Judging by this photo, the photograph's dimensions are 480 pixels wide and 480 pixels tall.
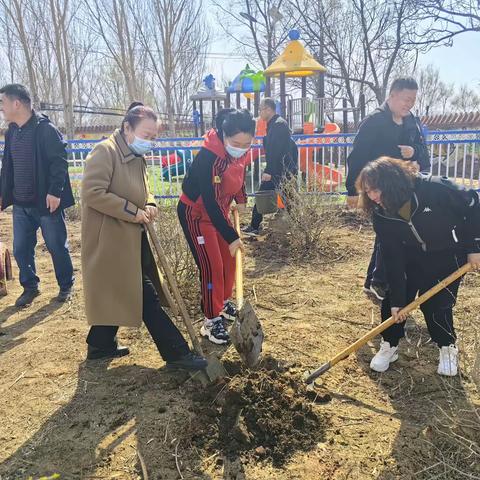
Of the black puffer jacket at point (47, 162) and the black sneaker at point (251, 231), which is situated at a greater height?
the black puffer jacket at point (47, 162)

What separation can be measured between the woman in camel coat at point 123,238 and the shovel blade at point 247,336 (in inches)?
10.6

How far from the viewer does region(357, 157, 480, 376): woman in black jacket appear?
2500mm

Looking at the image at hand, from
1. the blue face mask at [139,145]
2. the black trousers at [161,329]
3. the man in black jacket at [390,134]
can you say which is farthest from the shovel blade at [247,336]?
the man in black jacket at [390,134]

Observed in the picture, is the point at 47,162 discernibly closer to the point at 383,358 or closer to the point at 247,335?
the point at 247,335

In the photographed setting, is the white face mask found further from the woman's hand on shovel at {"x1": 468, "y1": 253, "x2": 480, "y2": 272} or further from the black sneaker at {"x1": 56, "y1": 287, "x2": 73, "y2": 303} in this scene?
the black sneaker at {"x1": 56, "y1": 287, "x2": 73, "y2": 303}

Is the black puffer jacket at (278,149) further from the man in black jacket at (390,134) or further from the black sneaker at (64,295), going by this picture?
the black sneaker at (64,295)

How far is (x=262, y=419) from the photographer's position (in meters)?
2.34

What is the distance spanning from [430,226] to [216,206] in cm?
125

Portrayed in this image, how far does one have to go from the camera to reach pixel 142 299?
110 inches

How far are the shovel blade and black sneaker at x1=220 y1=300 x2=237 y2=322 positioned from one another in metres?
0.91

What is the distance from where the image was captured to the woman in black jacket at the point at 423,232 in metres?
2.50

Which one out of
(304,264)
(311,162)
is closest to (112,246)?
(304,264)

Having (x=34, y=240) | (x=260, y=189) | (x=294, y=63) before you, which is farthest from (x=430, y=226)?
(x=294, y=63)

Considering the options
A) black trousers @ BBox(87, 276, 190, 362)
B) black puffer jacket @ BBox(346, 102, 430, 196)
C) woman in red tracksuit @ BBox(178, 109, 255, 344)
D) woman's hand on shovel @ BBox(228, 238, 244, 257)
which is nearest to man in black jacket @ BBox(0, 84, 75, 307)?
woman in red tracksuit @ BBox(178, 109, 255, 344)
